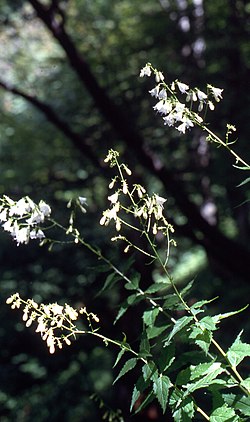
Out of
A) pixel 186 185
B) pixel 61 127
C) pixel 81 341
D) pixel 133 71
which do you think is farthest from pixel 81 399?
pixel 133 71

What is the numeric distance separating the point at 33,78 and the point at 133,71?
10.7ft

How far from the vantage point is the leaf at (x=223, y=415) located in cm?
122

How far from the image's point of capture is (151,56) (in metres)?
7.45

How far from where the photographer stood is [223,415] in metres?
1.23

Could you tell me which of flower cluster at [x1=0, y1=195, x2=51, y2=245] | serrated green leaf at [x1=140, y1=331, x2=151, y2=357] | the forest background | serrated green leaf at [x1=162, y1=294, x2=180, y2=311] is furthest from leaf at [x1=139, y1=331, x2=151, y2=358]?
the forest background

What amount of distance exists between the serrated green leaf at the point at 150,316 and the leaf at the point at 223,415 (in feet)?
1.15

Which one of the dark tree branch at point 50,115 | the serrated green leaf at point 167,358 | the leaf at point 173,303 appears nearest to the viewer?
the serrated green leaf at point 167,358

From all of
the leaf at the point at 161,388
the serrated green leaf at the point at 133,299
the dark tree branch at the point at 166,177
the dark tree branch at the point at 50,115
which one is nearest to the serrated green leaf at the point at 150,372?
the leaf at the point at 161,388

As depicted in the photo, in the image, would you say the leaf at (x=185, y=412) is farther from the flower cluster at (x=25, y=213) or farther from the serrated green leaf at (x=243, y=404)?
the flower cluster at (x=25, y=213)

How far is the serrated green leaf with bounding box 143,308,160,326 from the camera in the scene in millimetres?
1523

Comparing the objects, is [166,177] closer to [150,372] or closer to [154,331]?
[154,331]

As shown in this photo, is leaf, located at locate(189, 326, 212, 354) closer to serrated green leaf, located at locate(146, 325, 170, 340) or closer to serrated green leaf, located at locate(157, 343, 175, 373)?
serrated green leaf, located at locate(157, 343, 175, 373)

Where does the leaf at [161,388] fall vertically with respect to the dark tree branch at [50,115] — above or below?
below

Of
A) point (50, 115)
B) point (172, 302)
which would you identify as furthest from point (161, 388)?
point (50, 115)
